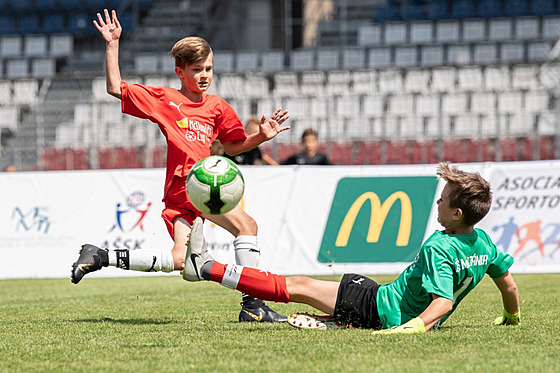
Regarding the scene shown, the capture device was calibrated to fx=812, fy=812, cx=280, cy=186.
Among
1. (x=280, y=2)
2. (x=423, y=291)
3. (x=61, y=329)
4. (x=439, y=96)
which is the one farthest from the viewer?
(x=280, y=2)

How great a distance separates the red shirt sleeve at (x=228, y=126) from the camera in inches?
229

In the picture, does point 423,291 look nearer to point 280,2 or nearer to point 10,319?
point 10,319

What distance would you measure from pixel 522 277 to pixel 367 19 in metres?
17.0

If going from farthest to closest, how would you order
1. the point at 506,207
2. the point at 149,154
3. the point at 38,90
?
the point at 38,90 → the point at 149,154 → the point at 506,207

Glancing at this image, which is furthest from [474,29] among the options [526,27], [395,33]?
[395,33]

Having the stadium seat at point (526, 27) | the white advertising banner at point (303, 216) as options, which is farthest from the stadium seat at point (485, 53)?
the white advertising banner at point (303, 216)

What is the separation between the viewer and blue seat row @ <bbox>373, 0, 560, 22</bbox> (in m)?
22.5

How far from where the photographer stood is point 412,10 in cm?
2320

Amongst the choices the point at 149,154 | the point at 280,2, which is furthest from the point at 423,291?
the point at 280,2

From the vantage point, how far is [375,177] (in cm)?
1042

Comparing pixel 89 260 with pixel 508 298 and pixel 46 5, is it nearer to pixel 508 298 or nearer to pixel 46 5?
pixel 508 298

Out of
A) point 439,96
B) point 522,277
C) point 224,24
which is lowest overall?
point 522,277

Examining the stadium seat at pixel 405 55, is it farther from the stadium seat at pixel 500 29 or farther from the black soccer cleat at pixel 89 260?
the black soccer cleat at pixel 89 260

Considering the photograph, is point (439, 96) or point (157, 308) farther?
point (439, 96)
